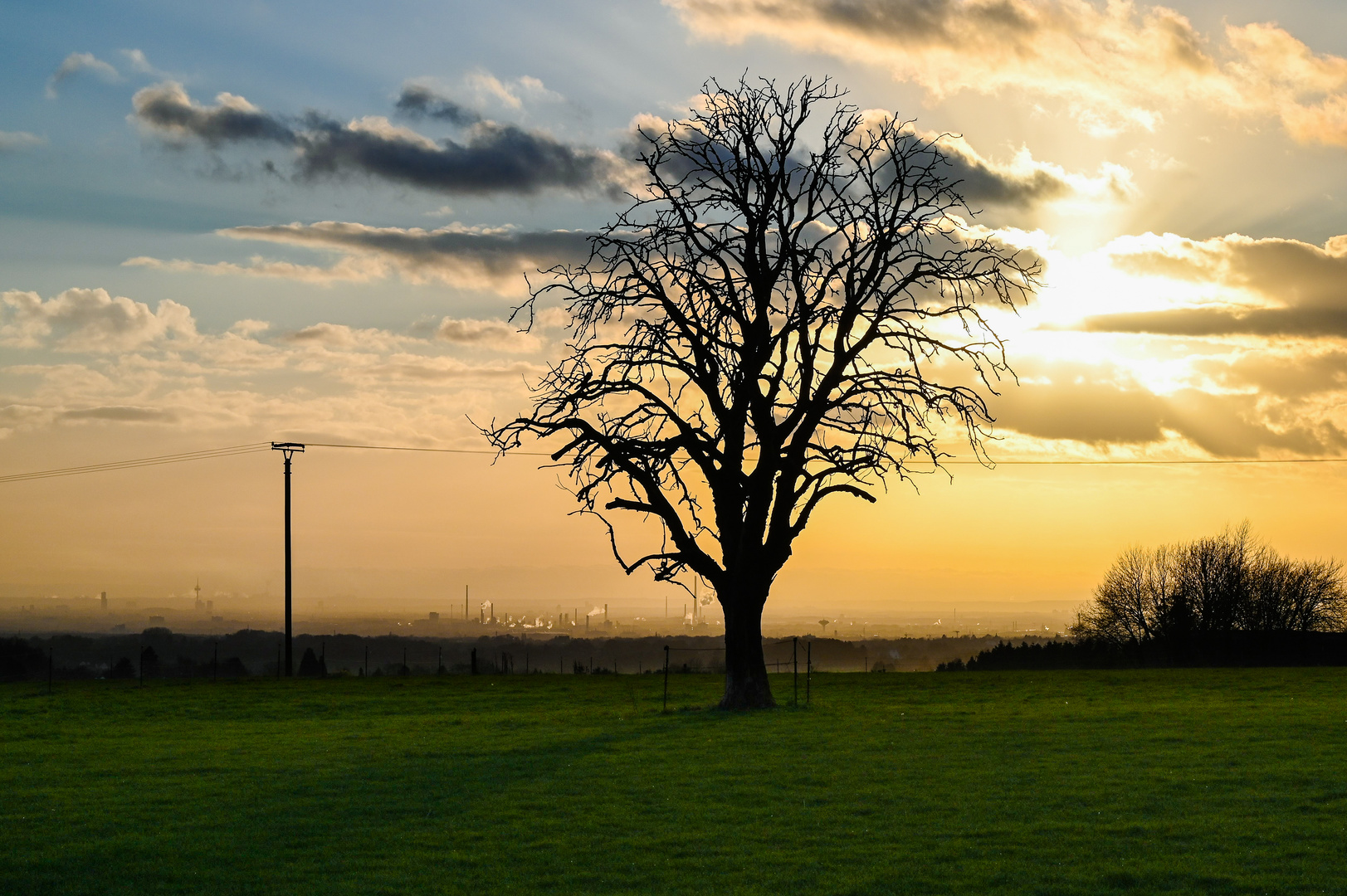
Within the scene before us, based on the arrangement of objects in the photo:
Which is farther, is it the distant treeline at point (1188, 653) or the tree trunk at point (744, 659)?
the distant treeline at point (1188, 653)

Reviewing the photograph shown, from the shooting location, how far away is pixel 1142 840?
48.2 feet

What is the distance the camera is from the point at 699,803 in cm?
1830

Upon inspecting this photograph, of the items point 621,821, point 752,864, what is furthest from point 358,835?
point 752,864

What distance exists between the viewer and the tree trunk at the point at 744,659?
35312 millimetres

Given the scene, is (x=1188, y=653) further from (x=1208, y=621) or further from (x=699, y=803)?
(x=699, y=803)

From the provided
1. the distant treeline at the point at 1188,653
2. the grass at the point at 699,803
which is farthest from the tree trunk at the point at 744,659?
the distant treeline at the point at 1188,653

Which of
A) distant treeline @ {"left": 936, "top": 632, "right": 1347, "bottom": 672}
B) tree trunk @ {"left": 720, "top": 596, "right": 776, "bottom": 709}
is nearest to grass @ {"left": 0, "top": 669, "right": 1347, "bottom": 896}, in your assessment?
tree trunk @ {"left": 720, "top": 596, "right": 776, "bottom": 709}

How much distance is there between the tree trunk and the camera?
1390 inches

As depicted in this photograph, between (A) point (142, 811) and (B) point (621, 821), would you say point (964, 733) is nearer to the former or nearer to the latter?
(B) point (621, 821)

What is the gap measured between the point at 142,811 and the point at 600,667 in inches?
2320

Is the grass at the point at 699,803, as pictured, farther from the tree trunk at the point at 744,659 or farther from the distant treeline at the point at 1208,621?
the distant treeline at the point at 1208,621

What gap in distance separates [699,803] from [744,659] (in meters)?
17.3

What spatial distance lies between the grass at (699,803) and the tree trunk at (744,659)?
115cm

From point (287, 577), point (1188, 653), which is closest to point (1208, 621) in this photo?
point (1188, 653)
